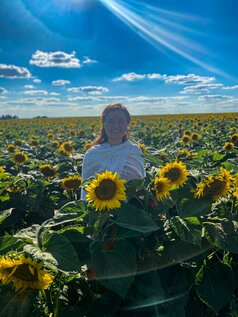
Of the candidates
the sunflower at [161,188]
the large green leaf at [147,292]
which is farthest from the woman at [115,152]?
the large green leaf at [147,292]

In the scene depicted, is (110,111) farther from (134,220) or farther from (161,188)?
(134,220)

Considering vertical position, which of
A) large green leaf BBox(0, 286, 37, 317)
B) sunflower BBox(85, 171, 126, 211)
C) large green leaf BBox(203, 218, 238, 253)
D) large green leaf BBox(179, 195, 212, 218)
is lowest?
large green leaf BBox(0, 286, 37, 317)

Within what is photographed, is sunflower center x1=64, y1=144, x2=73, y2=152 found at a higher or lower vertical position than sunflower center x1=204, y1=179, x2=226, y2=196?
lower

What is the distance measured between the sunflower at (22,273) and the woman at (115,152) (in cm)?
287

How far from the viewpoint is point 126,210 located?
2.28 meters

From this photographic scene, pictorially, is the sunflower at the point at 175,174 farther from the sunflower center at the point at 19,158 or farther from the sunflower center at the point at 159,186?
the sunflower center at the point at 19,158

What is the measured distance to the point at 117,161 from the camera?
4867 mm

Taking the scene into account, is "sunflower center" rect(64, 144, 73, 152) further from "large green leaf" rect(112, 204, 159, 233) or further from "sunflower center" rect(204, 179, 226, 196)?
"large green leaf" rect(112, 204, 159, 233)

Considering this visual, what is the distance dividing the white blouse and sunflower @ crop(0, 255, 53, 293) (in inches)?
114

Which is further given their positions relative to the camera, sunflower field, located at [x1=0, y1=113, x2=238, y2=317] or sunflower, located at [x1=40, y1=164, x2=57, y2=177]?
sunflower, located at [x1=40, y1=164, x2=57, y2=177]

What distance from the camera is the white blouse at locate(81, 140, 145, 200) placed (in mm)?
4828

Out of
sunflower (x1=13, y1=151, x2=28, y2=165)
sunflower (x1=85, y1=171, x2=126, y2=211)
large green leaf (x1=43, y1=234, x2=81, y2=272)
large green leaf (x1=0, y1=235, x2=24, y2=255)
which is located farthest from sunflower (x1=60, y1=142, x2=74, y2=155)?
large green leaf (x1=43, y1=234, x2=81, y2=272)

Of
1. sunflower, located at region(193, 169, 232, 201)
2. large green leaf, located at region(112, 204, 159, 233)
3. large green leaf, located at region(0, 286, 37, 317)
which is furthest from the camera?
sunflower, located at region(193, 169, 232, 201)

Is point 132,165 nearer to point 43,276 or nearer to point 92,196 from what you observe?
point 92,196
